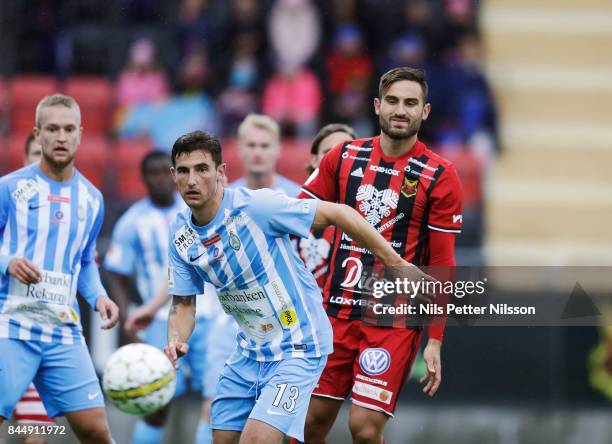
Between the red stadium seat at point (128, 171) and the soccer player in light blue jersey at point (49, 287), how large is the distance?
19.1 feet

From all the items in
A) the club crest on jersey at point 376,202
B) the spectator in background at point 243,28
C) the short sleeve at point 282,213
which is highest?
the spectator in background at point 243,28

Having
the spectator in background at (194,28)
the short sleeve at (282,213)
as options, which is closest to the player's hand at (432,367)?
the short sleeve at (282,213)

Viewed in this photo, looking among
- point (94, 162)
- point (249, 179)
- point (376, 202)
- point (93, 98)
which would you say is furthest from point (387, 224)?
point (93, 98)

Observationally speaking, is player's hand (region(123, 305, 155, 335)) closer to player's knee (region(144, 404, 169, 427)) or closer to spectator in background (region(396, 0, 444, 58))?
player's knee (region(144, 404, 169, 427))

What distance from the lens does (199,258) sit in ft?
18.0

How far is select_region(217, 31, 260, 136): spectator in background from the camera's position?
12953 millimetres

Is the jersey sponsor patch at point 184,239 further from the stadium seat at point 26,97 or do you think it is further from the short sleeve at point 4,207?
the stadium seat at point 26,97

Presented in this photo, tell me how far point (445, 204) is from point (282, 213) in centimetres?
106

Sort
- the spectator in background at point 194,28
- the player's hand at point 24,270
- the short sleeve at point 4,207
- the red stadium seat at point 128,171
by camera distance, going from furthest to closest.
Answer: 1. the spectator in background at point 194,28
2. the red stadium seat at point 128,171
3. the short sleeve at point 4,207
4. the player's hand at point 24,270

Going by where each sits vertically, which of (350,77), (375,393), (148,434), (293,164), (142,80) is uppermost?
(350,77)

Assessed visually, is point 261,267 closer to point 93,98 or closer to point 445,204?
point 445,204

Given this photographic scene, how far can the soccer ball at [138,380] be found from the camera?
5227 mm

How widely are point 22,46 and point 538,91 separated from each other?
6722mm

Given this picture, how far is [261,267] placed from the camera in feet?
17.9
